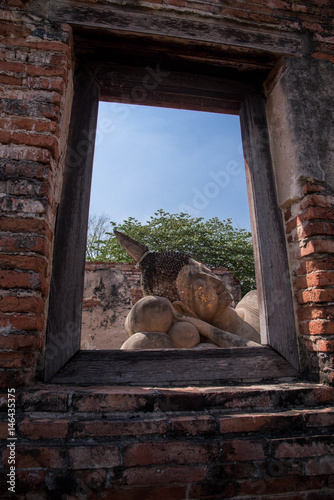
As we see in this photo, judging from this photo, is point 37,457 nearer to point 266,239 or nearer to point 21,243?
point 21,243

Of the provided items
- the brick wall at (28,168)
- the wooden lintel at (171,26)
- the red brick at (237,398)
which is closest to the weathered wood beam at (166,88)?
the wooden lintel at (171,26)

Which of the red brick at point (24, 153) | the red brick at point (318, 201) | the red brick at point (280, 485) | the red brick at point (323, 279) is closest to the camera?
the red brick at point (280, 485)

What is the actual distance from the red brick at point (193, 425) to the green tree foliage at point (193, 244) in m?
12.6

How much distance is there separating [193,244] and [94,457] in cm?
1349

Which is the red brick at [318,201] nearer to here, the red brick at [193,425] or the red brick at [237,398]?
the red brick at [237,398]

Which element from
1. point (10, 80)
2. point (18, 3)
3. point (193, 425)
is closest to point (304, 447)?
point (193, 425)

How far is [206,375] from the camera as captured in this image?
176 cm

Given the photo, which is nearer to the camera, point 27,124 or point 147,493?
point 147,493

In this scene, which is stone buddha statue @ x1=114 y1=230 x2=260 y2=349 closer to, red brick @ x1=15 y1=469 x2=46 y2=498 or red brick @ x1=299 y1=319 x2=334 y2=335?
red brick @ x1=299 y1=319 x2=334 y2=335

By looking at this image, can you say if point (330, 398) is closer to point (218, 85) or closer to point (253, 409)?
point (253, 409)

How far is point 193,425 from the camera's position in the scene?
1343mm

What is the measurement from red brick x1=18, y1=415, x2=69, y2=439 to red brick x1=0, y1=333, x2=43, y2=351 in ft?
1.03

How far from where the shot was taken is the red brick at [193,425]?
4.37 feet

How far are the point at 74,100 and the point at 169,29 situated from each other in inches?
31.8
